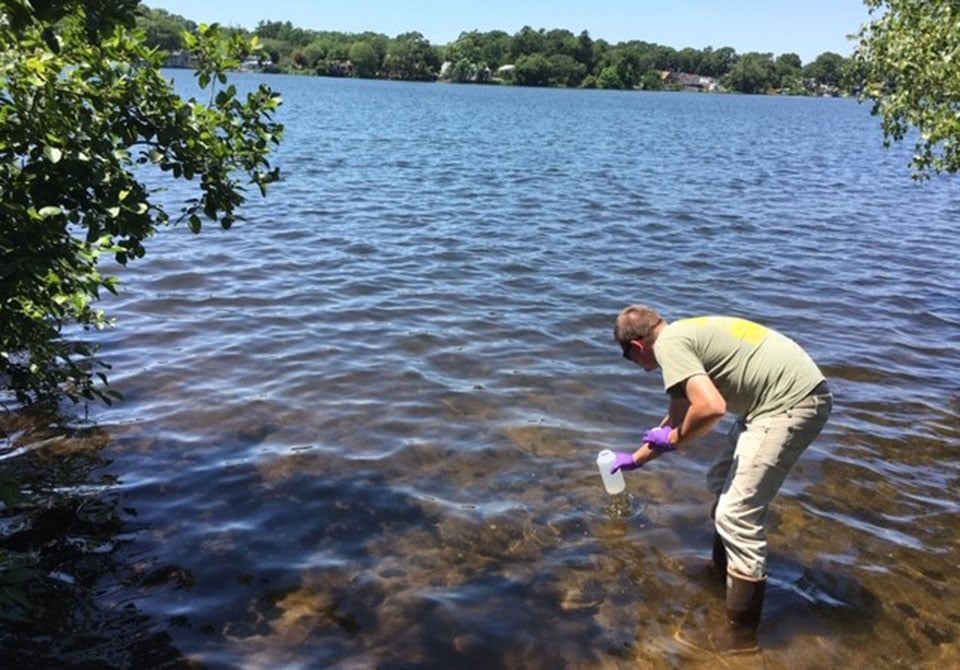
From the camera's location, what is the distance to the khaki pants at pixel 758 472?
16.3 ft

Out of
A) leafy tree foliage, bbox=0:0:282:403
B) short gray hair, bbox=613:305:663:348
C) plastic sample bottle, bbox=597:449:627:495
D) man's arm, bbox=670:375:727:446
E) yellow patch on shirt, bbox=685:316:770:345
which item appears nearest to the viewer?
leafy tree foliage, bbox=0:0:282:403

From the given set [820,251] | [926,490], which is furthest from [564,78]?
[926,490]

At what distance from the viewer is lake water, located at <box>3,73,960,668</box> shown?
17.7 ft

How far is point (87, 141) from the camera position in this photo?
4.88 m

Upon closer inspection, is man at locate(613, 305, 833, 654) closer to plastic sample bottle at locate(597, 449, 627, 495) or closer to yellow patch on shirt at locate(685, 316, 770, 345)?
yellow patch on shirt at locate(685, 316, 770, 345)

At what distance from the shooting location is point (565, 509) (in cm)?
696

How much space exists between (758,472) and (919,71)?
29.1ft

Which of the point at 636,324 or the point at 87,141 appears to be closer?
the point at 87,141

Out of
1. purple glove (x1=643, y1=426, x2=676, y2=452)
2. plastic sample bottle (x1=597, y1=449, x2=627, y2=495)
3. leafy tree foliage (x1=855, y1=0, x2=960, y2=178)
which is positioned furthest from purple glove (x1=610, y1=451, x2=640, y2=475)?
leafy tree foliage (x1=855, y1=0, x2=960, y2=178)

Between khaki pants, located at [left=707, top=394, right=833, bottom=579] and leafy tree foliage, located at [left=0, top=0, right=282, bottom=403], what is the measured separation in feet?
13.7

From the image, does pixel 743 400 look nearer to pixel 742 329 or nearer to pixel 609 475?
pixel 742 329

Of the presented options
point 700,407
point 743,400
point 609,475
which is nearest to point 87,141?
point 700,407

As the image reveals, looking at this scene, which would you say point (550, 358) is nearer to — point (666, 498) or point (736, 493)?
point (666, 498)

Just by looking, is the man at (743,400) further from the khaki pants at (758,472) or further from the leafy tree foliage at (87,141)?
the leafy tree foliage at (87,141)
